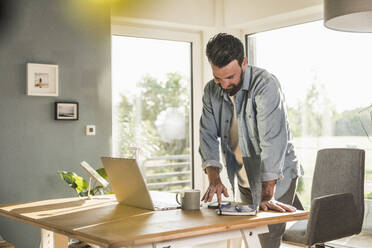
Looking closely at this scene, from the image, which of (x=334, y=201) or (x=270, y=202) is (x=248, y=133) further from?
(x=334, y=201)

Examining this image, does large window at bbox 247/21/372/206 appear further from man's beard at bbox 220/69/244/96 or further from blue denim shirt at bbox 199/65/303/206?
man's beard at bbox 220/69/244/96

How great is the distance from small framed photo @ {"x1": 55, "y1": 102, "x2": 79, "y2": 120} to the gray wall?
0.05 m

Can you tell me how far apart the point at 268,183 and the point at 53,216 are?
0.97 meters

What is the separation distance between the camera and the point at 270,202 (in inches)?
93.0

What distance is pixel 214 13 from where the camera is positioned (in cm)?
536

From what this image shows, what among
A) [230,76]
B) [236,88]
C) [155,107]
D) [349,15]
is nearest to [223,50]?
[230,76]

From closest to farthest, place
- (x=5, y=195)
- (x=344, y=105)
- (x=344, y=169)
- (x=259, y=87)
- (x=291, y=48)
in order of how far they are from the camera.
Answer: (x=259, y=87), (x=344, y=169), (x=5, y=195), (x=344, y=105), (x=291, y=48)

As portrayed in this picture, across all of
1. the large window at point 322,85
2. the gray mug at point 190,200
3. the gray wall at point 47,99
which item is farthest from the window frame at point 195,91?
the gray mug at point 190,200

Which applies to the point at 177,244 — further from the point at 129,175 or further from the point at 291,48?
the point at 291,48

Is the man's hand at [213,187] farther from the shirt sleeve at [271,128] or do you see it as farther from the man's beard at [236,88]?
the man's beard at [236,88]

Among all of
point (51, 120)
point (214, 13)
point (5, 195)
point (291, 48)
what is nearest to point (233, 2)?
point (214, 13)

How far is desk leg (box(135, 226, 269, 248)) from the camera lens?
1960 mm

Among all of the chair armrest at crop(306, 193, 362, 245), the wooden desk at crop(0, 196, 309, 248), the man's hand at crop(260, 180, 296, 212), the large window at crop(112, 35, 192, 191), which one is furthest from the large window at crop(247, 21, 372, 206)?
the wooden desk at crop(0, 196, 309, 248)

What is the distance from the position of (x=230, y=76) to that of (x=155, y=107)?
2705 mm
